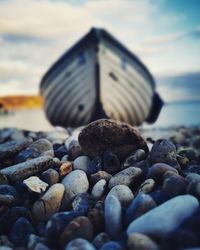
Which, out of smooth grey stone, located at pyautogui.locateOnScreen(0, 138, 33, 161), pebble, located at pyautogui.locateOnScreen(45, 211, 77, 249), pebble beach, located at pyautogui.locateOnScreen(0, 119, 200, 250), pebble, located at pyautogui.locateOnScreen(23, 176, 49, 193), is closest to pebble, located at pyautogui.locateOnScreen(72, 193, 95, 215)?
pebble beach, located at pyautogui.locateOnScreen(0, 119, 200, 250)

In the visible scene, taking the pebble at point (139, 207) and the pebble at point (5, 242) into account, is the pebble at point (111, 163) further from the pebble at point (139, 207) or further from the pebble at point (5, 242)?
the pebble at point (5, 242)

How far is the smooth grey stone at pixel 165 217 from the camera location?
1617mm

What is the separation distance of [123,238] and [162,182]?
57 centimetres

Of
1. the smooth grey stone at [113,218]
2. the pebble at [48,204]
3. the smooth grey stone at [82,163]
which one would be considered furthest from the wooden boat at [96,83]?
the smooth grey stone at [113,218]

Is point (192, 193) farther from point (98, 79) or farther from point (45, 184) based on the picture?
point (98, 79)

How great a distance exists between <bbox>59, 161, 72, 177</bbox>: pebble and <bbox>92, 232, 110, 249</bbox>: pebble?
30.9 inches

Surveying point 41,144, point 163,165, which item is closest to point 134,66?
point 41,144

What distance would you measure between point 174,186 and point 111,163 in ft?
2.21

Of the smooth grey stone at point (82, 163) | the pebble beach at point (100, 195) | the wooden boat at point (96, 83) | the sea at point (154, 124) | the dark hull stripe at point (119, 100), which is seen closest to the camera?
the pebble beach at point (100, 195)

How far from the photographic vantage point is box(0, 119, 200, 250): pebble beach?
1.66 metres

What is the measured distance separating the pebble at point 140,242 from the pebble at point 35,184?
32.3 inches

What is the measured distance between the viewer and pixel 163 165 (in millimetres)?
2277

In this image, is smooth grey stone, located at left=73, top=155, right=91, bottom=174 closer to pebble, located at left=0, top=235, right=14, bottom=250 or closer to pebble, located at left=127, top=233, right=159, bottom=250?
pebble, located at left=0, top=235, right=14, bottom=250

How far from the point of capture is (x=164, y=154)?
249 centimetres
